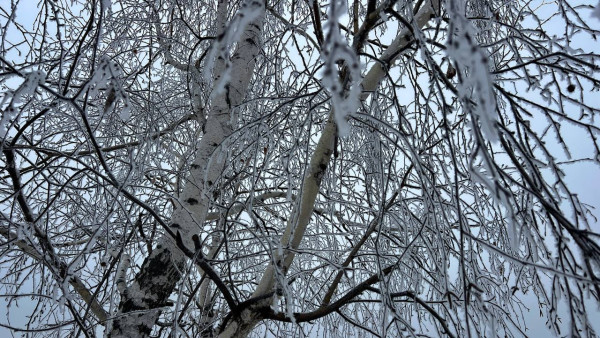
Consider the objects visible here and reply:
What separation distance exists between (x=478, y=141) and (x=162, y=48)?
109 inches

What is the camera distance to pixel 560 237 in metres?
0.89

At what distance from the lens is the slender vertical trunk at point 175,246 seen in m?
1.75

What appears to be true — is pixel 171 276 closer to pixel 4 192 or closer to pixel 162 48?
pixel 4 192

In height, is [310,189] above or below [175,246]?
above

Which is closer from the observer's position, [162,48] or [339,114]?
[339,114]

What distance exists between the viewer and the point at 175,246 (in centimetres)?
189

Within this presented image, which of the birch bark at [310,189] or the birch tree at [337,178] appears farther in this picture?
the birch bark at [310,189]

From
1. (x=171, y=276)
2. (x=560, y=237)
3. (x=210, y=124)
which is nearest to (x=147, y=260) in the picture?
(x=171, y=276)

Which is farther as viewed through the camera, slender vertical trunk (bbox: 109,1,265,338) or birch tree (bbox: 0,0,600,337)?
slender vertical trunk (bbox: 109,1,265,338)

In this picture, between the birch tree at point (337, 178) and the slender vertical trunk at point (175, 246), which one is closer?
the birch tree at point (337, 178)

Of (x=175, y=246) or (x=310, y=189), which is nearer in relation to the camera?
(x=310, y=189)

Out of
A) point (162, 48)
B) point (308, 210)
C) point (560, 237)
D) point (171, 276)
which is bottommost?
point (560, 237)

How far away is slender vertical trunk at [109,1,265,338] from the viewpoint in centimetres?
175

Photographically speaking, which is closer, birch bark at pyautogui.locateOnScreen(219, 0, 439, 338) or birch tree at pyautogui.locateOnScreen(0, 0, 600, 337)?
birch tree at pyautogui.locateOnScreen(0, 0, 600, 337)
